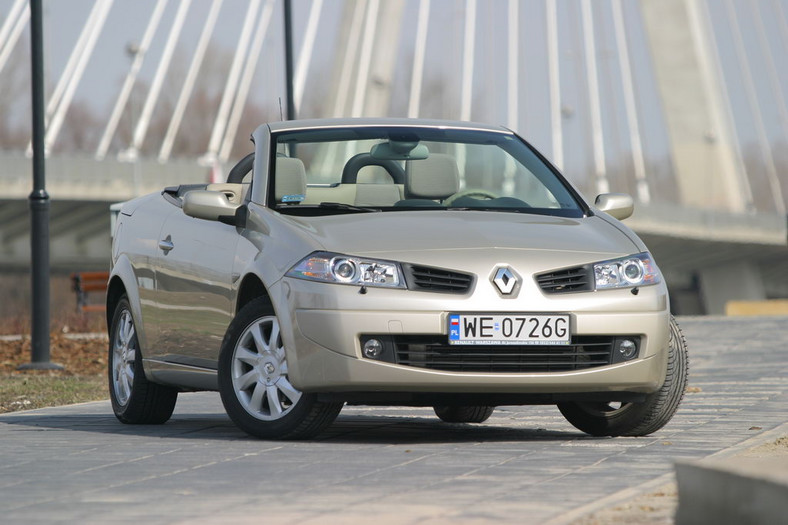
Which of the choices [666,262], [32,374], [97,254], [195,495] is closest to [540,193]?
[195,495]

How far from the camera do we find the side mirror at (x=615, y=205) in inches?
316

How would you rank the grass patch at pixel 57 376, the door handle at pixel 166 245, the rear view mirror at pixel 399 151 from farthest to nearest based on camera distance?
the grass patch at pixel 57 376
the door handle at pixel 166 245
the rear view mirror at pixel 399 151

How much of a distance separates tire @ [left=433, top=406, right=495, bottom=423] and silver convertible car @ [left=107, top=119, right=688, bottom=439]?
93 cm

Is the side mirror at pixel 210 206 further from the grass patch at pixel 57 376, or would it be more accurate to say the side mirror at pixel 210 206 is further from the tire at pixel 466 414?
the grass patch at pixel 57 376

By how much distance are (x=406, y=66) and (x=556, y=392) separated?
6441 cm

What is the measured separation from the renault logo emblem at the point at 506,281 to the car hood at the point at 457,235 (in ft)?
0.44

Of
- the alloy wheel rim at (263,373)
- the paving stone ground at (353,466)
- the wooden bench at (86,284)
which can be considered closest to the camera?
the paving stone ground at (353,466)

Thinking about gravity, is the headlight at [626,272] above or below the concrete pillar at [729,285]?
below

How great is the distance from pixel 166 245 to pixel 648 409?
2.64 meters

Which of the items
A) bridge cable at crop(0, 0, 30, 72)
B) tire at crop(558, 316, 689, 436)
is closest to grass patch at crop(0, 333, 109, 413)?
tire at crop(558, 316, 689, 436)

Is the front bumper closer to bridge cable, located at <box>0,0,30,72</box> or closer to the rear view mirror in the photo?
the rear view mirror

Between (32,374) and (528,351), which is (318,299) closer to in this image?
(528,351)

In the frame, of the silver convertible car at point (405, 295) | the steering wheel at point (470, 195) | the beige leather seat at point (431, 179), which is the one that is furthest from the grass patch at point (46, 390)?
the steering wheel at point (470, 195)

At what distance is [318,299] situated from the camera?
672cm
